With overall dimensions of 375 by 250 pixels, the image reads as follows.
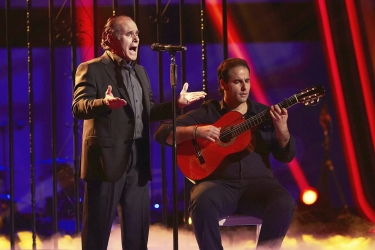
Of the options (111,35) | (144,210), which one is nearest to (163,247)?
(144,210)

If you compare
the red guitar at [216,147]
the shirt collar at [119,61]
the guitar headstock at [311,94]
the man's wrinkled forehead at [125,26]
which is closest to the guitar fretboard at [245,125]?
the red guitar at [216,147]

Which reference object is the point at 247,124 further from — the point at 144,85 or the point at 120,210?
the point at 120,210

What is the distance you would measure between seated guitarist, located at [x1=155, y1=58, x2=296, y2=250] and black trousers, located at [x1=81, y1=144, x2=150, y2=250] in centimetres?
36

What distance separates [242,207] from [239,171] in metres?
0.23

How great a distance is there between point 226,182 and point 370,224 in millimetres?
1802

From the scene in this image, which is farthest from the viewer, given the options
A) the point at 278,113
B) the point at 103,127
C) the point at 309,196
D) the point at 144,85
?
the point at 309,196

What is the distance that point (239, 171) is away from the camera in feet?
11.8

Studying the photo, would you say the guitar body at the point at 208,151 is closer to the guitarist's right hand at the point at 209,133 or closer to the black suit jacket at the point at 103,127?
the guitarist's right hand at the point at 209,133

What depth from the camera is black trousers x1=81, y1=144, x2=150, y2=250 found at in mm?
3113

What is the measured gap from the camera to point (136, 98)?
3229 millimetres

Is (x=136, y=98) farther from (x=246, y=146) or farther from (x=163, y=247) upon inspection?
(x=163, y=247)

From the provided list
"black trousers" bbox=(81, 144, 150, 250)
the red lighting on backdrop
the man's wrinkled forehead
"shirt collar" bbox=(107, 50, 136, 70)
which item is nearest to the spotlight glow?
the red lighting on backdrop

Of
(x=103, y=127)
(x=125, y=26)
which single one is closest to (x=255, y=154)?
(x=103, y=127)

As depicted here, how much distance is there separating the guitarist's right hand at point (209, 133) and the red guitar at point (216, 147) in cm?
12
